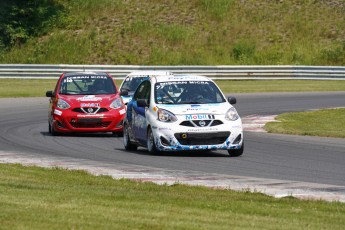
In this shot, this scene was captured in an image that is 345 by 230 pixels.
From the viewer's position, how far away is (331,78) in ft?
148

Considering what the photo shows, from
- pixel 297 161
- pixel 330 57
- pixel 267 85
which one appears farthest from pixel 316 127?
pixel 330 57

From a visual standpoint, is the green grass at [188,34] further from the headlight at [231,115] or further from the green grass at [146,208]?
the green grass at [146,208]

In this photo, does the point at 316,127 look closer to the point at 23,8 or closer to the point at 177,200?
the point at 177,200

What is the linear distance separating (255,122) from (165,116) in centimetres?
822

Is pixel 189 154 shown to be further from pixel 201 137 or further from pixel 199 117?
pixel 199 117

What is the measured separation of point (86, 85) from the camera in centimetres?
2392

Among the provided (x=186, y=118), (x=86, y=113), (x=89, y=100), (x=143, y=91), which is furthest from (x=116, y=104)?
(x=186, y=118)

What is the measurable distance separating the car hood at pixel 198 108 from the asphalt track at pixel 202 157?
0.78m

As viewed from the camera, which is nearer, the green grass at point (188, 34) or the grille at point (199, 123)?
the grille at point (199, 123)

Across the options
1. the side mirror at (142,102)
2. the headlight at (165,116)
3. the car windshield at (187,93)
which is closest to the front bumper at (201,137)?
the headlight at (165,116)

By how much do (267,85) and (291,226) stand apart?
3414cm

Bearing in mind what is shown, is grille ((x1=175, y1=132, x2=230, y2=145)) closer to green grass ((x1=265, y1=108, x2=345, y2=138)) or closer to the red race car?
green grass ((x1=265, y1=108, x2=345, y2=138))

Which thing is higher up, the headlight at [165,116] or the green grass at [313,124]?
the headlight at [165,116]

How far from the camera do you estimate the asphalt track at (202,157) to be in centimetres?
1424
